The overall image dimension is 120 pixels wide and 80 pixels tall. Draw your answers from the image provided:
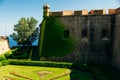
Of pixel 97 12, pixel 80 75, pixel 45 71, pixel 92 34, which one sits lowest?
pixel 80 75

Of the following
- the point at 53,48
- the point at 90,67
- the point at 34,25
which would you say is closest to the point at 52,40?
the point at 53,48

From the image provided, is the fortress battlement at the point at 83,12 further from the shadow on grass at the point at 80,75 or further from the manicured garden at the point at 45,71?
the shadow on grass at the point at 80,75

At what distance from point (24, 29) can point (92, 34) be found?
70.3 ft

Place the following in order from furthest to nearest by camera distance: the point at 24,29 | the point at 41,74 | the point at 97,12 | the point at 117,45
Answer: the point at 24,29
the point at 97,12
the point at 117,45
the point at 41,74

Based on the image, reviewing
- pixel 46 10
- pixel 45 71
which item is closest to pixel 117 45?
pixel 45 71

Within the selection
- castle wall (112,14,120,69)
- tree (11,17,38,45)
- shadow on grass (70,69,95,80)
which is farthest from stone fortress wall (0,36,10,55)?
castle wall (112,14,120,69)

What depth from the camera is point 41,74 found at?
2706 cm

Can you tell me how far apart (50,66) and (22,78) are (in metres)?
5.54

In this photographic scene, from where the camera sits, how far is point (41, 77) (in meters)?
26.1

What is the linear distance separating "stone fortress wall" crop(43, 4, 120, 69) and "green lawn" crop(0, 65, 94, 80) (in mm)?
4523

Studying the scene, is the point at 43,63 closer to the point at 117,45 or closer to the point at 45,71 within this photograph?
the point at 45,71

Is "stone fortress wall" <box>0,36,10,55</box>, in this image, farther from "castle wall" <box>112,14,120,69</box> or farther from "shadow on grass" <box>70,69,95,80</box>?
"castle wall" <box>112,14,120,69</box>

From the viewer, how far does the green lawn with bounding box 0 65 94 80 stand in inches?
1019

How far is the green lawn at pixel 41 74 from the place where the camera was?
84.9 ft
